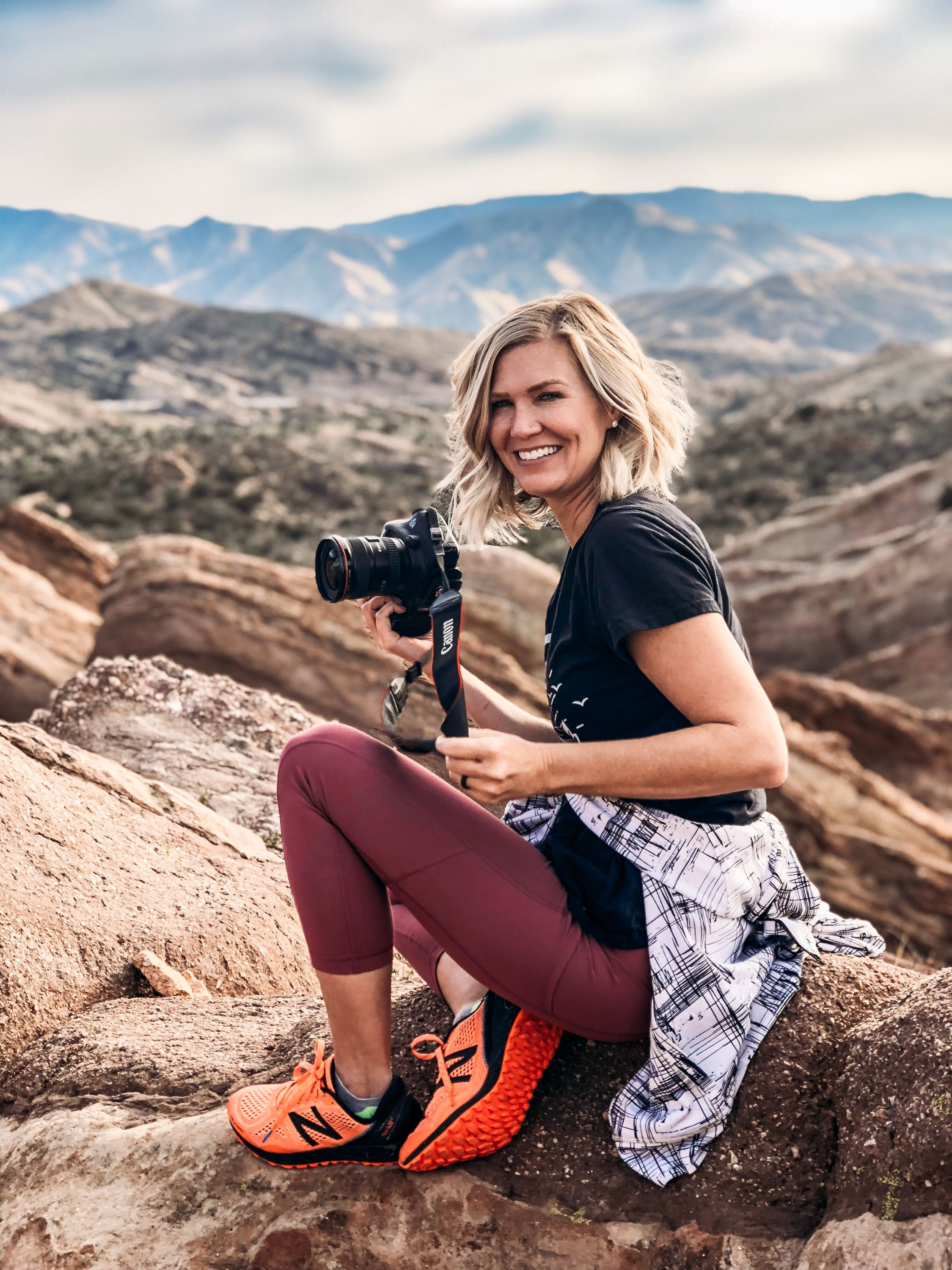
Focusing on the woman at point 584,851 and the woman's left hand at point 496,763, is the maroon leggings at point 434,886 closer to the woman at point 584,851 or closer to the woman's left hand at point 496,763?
the woman at point 584,851

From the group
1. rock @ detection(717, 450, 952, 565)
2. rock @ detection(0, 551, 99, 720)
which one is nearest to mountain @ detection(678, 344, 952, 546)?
rock @ detection(717, 450, 952, 565)

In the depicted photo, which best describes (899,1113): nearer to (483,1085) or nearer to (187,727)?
(483,1085)

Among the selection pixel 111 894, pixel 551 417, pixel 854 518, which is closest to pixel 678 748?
pixel 551 417

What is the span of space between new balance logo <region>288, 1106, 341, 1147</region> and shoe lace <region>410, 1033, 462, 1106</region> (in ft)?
0.81

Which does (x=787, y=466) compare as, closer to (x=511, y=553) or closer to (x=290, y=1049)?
(x=511, y=553)

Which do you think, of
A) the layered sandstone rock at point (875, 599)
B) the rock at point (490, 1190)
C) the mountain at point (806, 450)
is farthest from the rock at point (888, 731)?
the rock at point (490, 1190)

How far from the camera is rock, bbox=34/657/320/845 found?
4.52 meters

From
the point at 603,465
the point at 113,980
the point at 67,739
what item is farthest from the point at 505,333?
the point at 67,739

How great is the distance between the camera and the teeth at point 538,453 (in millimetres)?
2285

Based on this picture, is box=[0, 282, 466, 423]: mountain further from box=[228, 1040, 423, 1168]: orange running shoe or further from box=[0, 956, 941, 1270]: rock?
box=[228, 1040, 423, 1168]: orange running shoe

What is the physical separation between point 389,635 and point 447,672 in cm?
30

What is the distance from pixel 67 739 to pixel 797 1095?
12.2ft

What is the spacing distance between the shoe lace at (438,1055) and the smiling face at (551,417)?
1.29 metres

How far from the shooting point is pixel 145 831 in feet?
11.8
